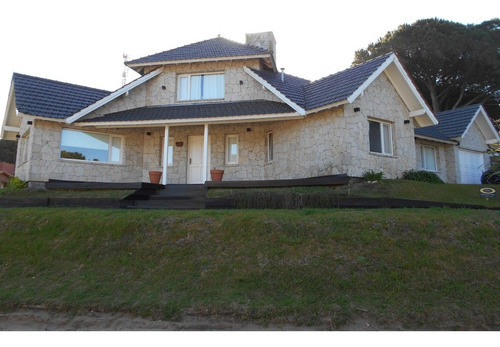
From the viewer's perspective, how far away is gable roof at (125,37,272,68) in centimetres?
1728

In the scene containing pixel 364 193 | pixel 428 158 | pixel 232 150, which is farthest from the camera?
pixel 428 158

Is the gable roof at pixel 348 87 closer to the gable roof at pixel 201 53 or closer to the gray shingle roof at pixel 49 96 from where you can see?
the gable roof at pixel 201 53

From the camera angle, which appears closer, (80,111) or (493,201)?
(493,201)

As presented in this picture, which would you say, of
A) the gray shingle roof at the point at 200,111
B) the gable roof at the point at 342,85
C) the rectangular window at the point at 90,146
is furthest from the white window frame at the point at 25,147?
the gable roof at the point at 342,85

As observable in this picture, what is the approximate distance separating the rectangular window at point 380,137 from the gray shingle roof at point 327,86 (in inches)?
73.5

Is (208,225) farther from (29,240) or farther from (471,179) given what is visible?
(471,179)

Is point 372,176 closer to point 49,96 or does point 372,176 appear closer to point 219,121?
point 219,121

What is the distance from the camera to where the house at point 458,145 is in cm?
1976

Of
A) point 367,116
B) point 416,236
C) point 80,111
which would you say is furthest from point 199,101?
point 416,236

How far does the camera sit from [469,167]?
2114 centimetres

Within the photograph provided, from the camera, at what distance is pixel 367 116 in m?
14.5

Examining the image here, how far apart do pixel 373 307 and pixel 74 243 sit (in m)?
6.73

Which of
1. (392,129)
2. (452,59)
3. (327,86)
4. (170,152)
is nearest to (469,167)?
(392,129)

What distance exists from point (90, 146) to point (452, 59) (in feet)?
101
